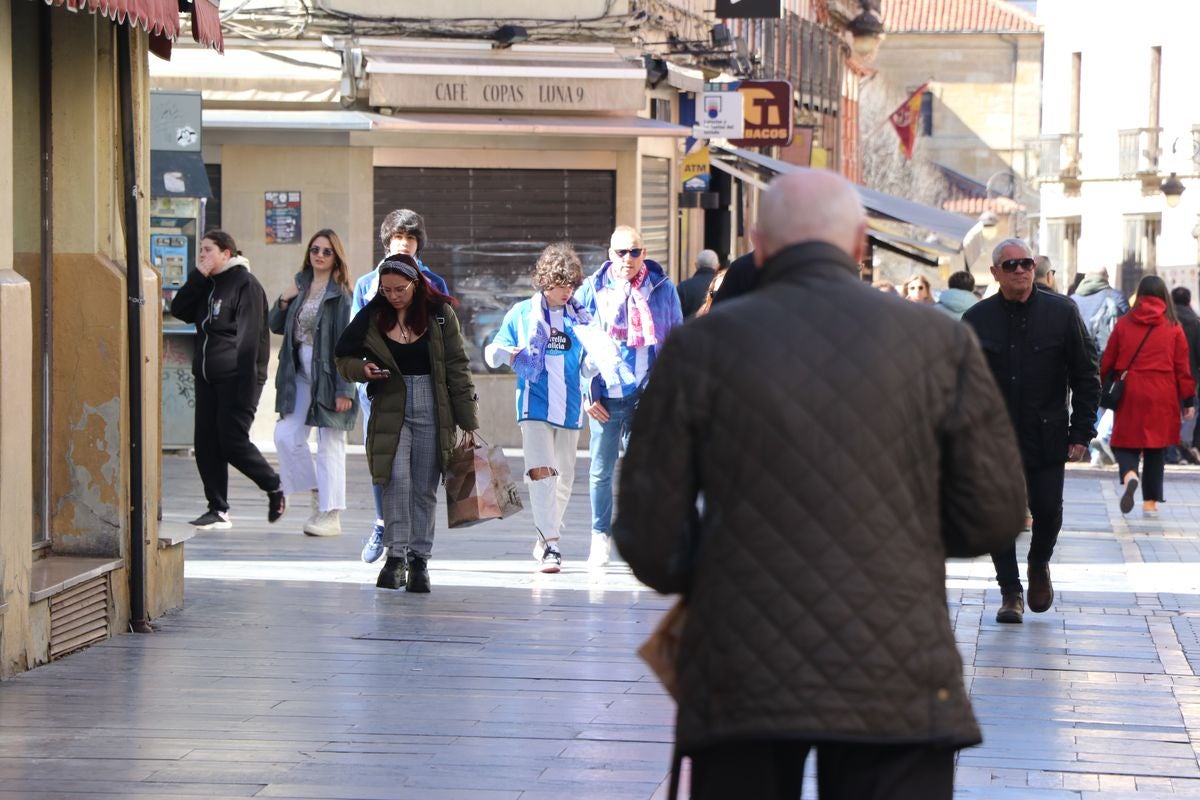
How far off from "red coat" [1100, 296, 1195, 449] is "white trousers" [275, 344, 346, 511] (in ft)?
19.9

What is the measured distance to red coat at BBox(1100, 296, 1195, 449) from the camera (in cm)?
1573

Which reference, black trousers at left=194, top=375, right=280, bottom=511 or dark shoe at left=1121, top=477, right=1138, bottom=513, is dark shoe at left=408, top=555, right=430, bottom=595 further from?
dark shoe at left=1121, top=477, right=1138, bottom=513

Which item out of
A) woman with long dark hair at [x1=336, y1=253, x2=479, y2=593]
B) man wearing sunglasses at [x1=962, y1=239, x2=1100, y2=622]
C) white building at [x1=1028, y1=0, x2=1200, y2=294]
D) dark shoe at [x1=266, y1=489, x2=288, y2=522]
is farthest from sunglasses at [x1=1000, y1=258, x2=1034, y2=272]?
white building at [x1=1028, y1=0, x2=1200, y2=294]

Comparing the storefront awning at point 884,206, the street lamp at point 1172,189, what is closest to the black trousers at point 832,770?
the storefront awning at point 884,206

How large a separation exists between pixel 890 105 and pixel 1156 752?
77.0 metres

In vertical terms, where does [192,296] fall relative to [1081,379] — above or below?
above

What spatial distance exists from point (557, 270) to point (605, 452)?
1.03m

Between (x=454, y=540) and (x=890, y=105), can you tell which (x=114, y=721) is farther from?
(x=890, y=105)

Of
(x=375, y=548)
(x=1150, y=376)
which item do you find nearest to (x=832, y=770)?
(x=375, y=548)

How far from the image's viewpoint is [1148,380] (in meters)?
15.8

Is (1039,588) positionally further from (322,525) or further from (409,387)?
(322,525)

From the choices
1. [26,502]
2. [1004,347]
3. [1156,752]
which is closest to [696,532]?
[1156,752]

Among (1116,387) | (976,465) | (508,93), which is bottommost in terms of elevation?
(1116,387)

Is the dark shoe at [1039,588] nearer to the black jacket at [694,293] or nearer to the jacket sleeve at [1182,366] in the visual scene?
the jacket sleeve at [1182,366]
